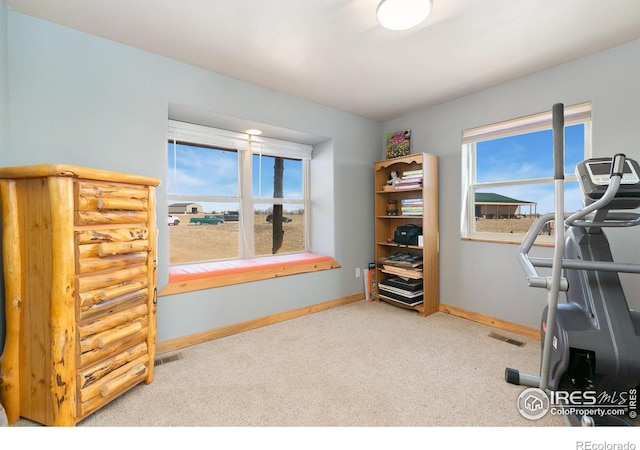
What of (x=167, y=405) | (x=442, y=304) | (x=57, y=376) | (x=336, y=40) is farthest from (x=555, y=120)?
(x=57, y=376)

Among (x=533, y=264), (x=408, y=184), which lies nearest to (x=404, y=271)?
(x=408, y=184)

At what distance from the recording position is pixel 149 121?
2305mm

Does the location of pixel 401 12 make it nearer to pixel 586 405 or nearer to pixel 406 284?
pixel 586 405

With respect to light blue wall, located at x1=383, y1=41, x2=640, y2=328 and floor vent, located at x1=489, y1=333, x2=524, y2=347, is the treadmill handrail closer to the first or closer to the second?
light blue wall, located at x1=383, y1=41, x2=640, y2=328

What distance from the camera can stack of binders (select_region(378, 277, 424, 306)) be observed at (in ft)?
10.7

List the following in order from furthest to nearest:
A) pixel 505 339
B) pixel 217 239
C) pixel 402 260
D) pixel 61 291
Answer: pixel 402 260 → pixel 217 239 → pixel 505 339 → pixel 61 291

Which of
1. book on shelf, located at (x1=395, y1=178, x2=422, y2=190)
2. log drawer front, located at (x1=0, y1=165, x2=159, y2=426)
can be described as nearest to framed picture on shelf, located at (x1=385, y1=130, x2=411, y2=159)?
book on shelf, located at (x1=395, y1=178, x2=422, y2=190)

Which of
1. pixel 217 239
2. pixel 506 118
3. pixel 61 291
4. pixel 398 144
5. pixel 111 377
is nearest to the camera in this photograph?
pixel 61 291

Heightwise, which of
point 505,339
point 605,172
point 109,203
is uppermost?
point 605,172

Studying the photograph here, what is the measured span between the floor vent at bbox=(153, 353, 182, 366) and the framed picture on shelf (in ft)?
10.2

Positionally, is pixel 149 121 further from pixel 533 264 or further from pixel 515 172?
pixel 515 172

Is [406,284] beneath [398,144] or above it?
beneath

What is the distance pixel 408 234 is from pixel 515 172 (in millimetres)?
1208

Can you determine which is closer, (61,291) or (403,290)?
(61,291)
